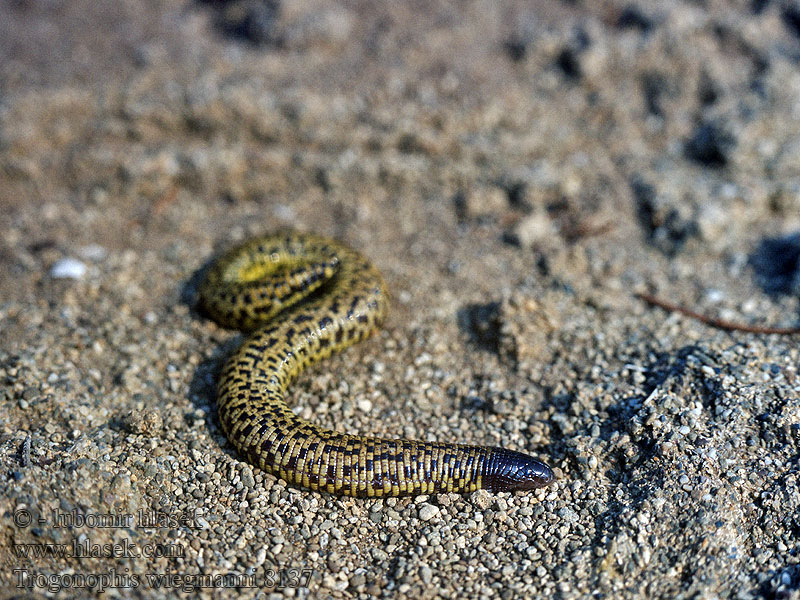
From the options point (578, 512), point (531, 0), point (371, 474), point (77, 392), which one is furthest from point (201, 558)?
point (531, 0)

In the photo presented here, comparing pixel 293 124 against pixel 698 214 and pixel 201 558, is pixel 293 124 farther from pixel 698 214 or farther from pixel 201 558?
pixel 201 558

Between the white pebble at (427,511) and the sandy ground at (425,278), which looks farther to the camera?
the white pebble at (427,511)
